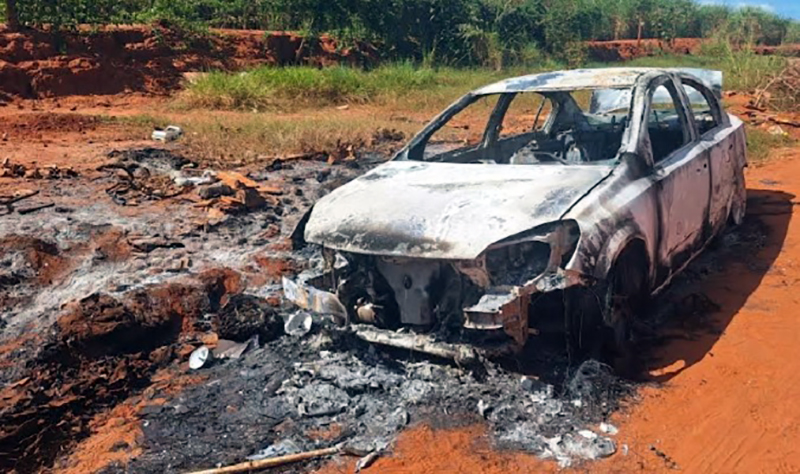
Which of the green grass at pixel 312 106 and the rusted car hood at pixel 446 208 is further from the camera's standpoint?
the green grass at pixel 312 106

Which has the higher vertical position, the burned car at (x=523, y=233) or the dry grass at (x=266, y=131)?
the burned car at (x=523, y=233)

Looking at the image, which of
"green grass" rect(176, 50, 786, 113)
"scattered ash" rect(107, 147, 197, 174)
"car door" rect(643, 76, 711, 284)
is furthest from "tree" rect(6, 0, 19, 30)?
"car door" rect(643, 76, 711, 284)

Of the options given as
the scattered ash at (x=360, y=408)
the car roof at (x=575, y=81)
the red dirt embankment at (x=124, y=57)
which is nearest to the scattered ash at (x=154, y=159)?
the car roof at (x=575, y=81)

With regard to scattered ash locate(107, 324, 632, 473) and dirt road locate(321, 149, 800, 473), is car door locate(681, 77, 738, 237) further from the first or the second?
scattered ash locate(107, 324, 632, 473)

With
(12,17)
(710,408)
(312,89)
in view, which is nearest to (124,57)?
(12,17)

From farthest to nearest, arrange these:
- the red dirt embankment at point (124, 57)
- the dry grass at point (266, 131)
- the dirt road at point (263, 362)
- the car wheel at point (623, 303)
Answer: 1. the red dirt embankment at point (124, 57)
2. the dry grass at point (266, 131)
3. the car wheel at point (623, 303)
4. the dirt road at point (263, 362)

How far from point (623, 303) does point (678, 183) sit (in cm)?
111

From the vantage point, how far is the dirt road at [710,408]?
12.5 ft

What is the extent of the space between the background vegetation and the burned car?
52.5 feet

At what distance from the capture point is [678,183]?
18.0 feet

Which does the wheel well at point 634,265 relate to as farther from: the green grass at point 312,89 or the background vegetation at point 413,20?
the background vegetation at point 413,20

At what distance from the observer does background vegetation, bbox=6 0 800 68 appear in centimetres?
2017

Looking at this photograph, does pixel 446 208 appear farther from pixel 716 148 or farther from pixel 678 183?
pixel 716 148

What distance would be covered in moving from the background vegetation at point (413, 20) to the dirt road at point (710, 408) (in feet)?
56.9
